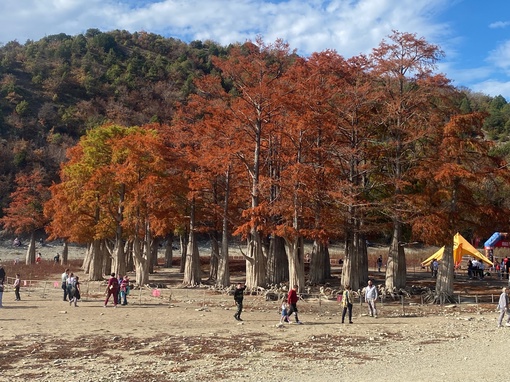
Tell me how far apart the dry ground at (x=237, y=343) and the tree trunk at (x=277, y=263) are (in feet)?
32.3

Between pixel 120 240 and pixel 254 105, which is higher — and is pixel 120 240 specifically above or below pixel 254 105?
below

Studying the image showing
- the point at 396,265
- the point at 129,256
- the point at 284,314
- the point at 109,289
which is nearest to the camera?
the point at 284,314

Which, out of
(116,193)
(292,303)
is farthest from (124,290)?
(116,193)

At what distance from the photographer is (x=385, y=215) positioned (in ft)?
98.9

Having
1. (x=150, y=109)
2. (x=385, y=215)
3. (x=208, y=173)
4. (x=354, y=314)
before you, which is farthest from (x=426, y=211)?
(x=150, y=109)

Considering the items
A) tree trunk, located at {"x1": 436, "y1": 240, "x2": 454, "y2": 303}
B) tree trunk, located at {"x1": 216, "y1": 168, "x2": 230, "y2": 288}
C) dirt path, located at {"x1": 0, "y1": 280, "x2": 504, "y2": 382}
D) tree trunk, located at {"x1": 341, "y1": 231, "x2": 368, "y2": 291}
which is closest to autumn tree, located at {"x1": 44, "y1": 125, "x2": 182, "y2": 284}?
tree trunk, located at {"x1": 216, "y1": 168, "x2": 230, "y2": 288}

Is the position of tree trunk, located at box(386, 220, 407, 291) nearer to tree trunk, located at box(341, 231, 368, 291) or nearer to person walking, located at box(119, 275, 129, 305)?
tree trunk, located at box(341, 231, 368, 291)

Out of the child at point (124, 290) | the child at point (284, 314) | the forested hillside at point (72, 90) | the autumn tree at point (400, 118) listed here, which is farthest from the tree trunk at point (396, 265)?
the forested hillside at point (72, 90)

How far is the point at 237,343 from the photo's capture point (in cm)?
1546

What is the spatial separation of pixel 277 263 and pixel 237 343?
20313 millimetres

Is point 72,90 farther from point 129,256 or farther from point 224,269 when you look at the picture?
point 224,269

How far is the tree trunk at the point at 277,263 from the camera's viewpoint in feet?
115

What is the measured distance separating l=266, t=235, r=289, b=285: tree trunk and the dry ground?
9831mm

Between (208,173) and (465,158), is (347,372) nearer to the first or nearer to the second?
(465,158)
